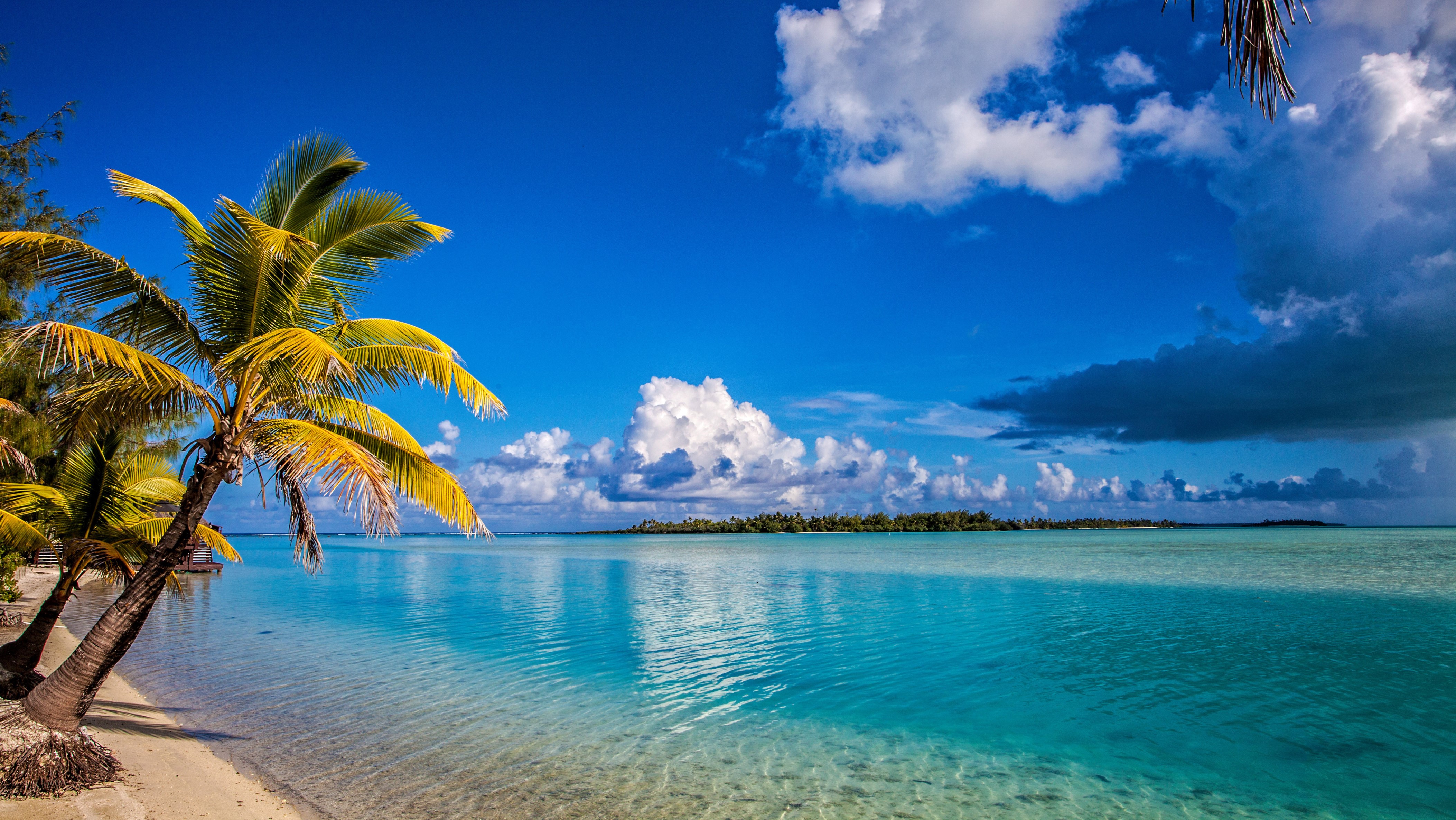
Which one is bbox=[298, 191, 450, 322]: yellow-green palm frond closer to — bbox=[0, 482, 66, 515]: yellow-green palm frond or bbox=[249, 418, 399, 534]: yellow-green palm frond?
bbox=[249, 418, 399, 534]: yellow-green palm frond

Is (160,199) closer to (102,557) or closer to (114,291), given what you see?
(114,291)

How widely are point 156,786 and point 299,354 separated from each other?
16.2ft

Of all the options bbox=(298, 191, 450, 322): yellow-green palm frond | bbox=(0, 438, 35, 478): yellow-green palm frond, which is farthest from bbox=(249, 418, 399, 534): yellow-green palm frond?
bbox=(0, 438, 35, 478): yellow-green palm frond

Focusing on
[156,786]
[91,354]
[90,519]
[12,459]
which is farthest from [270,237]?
[12,459]

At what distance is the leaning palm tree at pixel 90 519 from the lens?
8719 millimetres

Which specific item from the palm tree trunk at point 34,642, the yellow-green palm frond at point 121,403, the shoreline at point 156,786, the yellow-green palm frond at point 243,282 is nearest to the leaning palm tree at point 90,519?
the palm tree trunk at point 34,642

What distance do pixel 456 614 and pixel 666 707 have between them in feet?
49.1

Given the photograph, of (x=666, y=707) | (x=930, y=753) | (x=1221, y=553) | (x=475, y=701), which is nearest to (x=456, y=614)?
(x=475, y=701)

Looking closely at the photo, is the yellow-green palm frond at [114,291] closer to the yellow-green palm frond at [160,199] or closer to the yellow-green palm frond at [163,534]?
the yellow-green palm frond at [160,199]

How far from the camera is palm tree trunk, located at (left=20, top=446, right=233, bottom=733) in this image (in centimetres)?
646

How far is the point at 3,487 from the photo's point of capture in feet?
28.4

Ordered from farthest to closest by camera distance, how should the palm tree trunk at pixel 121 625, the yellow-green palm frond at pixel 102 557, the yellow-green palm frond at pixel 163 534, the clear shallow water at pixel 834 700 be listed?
the yellow-green palm frond at pixel 163 534 → the yellow-green palm frond at pixel 102 557 → the clear shallow water at pixel 834 700 → the palm tree trunk at pixel 121 625

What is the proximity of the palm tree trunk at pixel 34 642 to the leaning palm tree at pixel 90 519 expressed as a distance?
10 mm

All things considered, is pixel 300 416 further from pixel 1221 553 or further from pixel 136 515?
pixel 1221 553
